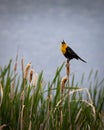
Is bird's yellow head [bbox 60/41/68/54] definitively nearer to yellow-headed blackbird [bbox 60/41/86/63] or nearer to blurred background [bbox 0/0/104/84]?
yellow-headed blackbird [bbox 60/41/86/63]

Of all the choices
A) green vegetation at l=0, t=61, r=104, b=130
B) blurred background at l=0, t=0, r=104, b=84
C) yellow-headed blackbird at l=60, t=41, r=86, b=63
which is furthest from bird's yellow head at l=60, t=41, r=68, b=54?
green vegetation at l=0, t=61, r=104, b=130

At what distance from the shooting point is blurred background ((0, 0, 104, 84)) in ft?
9.02

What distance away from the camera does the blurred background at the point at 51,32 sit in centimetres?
275

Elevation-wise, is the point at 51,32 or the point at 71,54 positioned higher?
the point at 51,32

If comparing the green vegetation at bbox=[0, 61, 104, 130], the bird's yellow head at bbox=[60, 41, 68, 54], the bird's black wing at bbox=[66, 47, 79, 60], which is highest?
the bird's yellow head at bbox=[60, 41, 68, 54]

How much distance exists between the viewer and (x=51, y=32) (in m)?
2.80

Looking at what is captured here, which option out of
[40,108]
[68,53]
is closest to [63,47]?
[68,53]

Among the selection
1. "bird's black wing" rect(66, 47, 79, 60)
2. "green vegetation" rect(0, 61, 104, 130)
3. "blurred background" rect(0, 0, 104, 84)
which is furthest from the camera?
"blurred background" rect(0, 0, 104, 84)

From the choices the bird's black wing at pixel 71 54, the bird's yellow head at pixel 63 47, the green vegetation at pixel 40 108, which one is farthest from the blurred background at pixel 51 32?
the green vegetation at pixel 40 108

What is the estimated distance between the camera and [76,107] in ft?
5.02

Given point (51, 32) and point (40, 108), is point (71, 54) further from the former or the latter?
point (40, 108)

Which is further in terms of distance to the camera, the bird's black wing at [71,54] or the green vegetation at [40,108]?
the bird's black wing at [71,54]

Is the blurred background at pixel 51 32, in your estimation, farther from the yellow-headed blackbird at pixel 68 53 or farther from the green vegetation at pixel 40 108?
the green vegetation at pixel 40 108

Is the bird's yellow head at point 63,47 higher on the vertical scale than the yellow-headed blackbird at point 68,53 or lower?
higher
